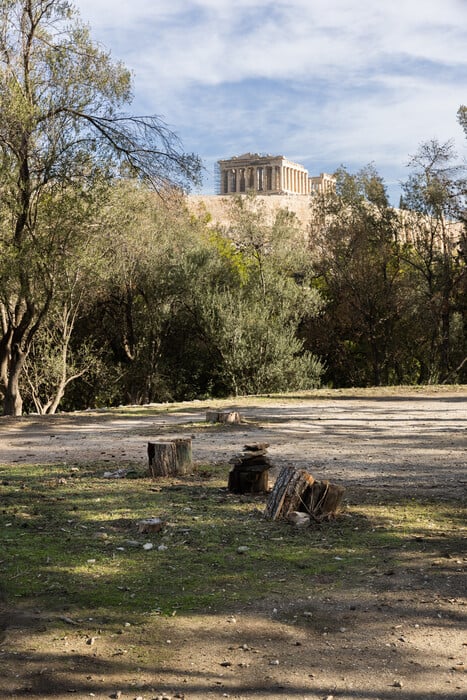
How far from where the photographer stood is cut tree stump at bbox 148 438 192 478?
8.87 metres

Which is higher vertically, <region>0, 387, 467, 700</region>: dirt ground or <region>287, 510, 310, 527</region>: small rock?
<region>287, 510, 310, 527</region>: small rock

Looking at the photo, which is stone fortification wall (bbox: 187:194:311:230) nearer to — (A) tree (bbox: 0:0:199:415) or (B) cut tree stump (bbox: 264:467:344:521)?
(A) tree (bbox: 0:0:199:415)

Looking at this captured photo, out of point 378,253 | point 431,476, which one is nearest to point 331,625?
point 431,476

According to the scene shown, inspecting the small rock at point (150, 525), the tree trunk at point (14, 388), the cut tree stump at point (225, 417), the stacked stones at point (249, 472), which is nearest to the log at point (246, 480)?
the stacked stones at point (249, 472)

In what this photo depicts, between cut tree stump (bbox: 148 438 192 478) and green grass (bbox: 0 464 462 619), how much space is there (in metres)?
0.57

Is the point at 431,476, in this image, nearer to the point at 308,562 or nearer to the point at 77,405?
the point at 308,562

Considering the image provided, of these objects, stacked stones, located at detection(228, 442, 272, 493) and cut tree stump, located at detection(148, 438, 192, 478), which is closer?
stacked stones, located at detection(228, 442, 272, 493)

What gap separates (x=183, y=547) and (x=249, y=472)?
2.06 m

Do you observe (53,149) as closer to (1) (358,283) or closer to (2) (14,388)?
(2) (14,388)

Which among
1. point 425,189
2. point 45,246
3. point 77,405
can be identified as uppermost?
point 425,189

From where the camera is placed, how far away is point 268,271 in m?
30.0

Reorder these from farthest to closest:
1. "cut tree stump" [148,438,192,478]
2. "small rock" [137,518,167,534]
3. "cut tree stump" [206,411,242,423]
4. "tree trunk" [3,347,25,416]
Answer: "tree trunk" [3,347,25,416] < "cut tree stump" [206,411,242,423] < "cut tree stump" [148,438,192,478] < "small rock" [137,518,167,534]

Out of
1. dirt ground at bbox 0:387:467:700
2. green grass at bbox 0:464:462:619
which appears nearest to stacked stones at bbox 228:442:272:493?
green grass at bbox 0:464:462:619

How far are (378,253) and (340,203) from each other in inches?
115
